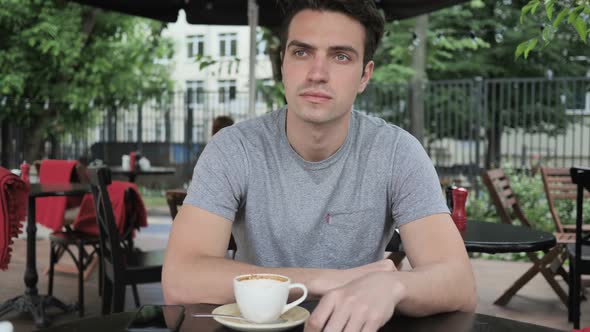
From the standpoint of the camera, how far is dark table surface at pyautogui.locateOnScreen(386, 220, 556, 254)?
3.38 meters

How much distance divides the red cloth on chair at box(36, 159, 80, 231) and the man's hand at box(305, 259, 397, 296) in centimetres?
497

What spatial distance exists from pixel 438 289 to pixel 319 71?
717 millimetres

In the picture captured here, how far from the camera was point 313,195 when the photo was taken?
6.72 ft

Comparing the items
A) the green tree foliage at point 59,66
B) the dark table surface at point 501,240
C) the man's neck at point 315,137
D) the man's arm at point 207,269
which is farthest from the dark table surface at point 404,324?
the green tree foliage at point 59,66

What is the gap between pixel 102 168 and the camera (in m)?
3.93

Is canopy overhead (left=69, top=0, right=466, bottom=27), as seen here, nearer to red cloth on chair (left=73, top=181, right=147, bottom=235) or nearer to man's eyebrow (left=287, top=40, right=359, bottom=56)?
red cloth on chair (left=73, top=181, right=147, bottom=235)

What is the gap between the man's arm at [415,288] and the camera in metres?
1.35

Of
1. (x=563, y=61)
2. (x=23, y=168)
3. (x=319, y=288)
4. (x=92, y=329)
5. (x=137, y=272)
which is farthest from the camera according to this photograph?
(x=563, y=61)

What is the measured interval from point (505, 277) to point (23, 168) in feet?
14.2

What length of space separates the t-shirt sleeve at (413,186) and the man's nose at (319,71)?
0.32 metres

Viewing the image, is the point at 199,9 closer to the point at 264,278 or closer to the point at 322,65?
the point at 322,65

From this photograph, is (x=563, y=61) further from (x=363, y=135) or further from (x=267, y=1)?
(x=363, y=135)

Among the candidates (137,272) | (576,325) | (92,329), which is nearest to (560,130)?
(576,325)

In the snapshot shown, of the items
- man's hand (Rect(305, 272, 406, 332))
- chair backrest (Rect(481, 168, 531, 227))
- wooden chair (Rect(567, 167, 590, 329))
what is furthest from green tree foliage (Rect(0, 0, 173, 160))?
man's hand (Rect(305, 272, 406, 332))
